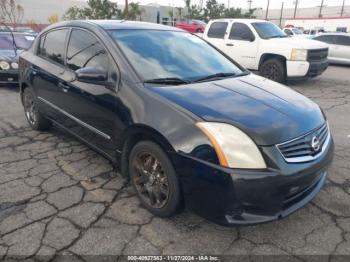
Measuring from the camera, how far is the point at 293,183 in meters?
2.44

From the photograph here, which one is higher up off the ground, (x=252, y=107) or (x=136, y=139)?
(x=252, y=107)

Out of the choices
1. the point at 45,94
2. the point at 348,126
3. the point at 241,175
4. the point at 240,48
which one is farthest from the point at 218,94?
the point at 240,48

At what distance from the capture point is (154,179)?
2930mm

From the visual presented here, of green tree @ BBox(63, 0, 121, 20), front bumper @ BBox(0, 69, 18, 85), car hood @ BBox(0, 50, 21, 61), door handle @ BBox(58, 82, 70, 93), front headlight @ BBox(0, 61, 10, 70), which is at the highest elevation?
green tree @ BBox(63, 0, 121, 20)

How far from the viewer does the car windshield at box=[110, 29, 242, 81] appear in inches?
128

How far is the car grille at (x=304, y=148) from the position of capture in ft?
8.15

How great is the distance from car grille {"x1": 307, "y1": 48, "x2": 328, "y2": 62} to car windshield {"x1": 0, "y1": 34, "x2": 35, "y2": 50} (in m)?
7.92

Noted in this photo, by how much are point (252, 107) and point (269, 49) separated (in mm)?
7388

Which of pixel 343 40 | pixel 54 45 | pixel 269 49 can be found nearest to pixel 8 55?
pixel 54 45

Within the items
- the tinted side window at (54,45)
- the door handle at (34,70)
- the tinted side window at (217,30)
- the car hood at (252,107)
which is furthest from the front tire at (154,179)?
the tinted side window at (217,30)

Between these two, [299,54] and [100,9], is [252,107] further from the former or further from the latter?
[100,9]

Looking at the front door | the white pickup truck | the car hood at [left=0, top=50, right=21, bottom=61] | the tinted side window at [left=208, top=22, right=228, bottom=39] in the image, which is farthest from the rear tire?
the tinted side window at [left=208, top=22, right=228, bottom=39]

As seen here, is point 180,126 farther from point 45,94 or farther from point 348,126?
point 348,126

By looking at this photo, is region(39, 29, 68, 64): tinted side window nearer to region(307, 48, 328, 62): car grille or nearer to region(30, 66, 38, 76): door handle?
region(30, 66, 38, 76): door handle
